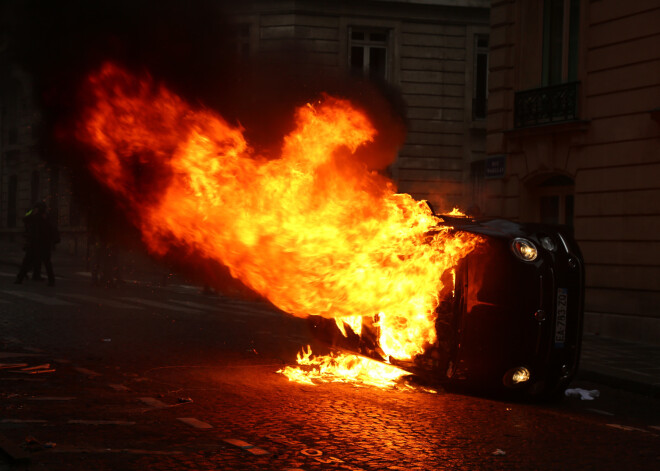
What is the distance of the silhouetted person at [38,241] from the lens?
788 inches

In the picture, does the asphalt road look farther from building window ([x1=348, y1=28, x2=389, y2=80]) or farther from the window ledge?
building window ([x1=348, y1=28, x2=389, y2=80])

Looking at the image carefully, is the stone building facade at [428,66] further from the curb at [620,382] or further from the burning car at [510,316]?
the burning car at [510,316]

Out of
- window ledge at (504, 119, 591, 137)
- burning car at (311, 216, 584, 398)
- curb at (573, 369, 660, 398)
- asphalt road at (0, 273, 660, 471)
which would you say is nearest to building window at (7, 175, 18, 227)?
window ledge at (504, 119, 591, 137)

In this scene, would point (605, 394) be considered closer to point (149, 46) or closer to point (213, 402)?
point (213, 402)

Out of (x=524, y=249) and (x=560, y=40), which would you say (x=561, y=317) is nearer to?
(x=524, y=249)

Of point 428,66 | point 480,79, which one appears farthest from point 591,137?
point 480,79

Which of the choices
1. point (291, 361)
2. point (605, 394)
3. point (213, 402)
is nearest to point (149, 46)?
point (291, 361)

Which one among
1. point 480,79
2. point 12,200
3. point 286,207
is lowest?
point 286,207

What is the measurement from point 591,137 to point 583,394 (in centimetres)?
732

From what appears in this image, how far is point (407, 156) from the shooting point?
85.6 feet

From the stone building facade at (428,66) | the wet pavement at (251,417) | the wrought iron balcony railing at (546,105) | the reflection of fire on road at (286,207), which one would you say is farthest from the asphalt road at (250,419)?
the stone building facade at (428,66)

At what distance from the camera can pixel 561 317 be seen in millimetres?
7570

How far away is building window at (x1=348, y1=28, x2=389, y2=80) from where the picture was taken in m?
26.3

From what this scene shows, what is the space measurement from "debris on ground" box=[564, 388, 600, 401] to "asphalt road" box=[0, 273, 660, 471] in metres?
0.11
